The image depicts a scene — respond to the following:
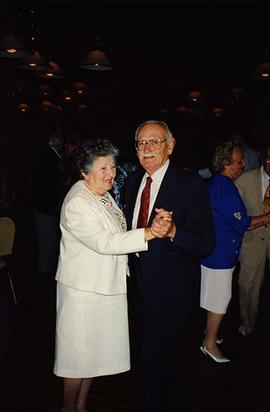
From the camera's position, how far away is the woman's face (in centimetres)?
255

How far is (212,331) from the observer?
3.73m

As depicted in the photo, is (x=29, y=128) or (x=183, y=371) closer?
(x=183, y=371)

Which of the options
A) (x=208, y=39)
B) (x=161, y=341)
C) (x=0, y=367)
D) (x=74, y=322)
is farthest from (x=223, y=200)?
(x=208, y=39)

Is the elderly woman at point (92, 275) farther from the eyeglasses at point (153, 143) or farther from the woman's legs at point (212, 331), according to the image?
the woman's legs at point (212, 331)

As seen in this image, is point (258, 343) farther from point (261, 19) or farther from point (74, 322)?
point (261, 19)

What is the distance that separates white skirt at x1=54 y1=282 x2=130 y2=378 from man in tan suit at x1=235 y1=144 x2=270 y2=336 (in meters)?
1.75

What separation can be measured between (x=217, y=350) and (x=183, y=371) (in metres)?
0.36

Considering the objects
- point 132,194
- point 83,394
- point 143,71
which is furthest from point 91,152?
point 143,71

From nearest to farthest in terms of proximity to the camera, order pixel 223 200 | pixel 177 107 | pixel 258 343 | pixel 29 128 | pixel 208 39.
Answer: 1. pixel 223 200
2. pixel 258 343
3. pixel 208 39
4. pixel 29 128
5. pixel 177 107

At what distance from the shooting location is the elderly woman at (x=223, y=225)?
11.2ft

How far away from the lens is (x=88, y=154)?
2.54m

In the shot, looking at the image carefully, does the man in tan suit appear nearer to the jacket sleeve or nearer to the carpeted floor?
the carpeted floor

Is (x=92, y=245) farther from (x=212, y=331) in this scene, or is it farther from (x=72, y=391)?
(x=212, y=331)

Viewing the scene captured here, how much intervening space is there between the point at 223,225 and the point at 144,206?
0.99 meters
